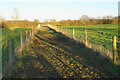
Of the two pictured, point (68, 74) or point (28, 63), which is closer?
point (68, 74)

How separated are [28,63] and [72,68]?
2.19m

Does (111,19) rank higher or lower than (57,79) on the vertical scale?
higher

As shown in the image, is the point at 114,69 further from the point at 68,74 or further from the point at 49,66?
the point at 49,66

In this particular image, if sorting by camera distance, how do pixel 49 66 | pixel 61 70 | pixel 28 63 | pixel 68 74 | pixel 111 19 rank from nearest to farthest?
pixel 68 74, pixel 61 70, pixel 49 66, pixel 28 63, pixel 111 19

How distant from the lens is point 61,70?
21.4ft

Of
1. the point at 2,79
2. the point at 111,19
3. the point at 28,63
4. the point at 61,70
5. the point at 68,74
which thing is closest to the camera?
the point at 2,79

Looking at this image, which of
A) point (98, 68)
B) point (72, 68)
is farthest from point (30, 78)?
point (98, 68)

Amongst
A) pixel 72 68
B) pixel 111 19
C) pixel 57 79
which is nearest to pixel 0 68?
pixel 57 79

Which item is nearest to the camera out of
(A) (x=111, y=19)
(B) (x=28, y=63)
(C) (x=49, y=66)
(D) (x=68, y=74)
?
(D) (x=68, y=74)

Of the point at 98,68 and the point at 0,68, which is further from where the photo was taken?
the point at 98,68

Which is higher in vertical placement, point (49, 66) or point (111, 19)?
point (111, 19)

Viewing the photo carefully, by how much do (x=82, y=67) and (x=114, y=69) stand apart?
1293 mm

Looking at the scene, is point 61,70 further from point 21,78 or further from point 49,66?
point 21,78

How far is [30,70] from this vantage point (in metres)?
6.64
